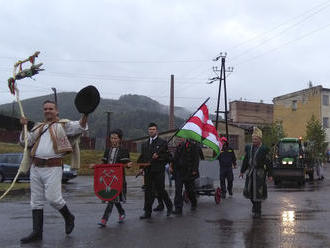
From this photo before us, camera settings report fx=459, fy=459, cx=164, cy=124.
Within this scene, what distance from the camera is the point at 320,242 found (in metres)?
6.64

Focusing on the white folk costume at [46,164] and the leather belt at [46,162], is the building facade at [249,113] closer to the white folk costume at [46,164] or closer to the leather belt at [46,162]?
the white folk costume at [46,164]

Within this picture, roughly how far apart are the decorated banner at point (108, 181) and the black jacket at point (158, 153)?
1.24 metres

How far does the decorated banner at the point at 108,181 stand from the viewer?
310 inches

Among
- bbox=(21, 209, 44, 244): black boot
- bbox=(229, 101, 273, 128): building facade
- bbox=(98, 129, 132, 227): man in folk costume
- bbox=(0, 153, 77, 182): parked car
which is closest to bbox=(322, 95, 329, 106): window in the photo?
bbox=(229, 101, 273, 128): building facade

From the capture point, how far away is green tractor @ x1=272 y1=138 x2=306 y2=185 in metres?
21.5

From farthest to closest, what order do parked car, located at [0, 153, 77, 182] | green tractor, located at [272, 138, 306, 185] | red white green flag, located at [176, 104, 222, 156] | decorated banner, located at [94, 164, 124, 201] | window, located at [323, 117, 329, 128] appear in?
window, located at [323, 117, 329, 128], parked car, located at [0, 153, 77, 182], green tractor, located at [272, 138, 306, 185], red white green flag, located at [176, 104, 222, 156], decorated banner, located at [94, 164, 124, 201]

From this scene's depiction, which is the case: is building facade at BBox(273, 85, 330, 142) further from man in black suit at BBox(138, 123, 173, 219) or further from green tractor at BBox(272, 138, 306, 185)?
man in black suit at BBox(138, 123, 173, 219)

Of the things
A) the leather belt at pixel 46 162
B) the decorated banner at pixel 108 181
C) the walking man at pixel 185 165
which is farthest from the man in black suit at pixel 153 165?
the leather belt at pixel 46 162

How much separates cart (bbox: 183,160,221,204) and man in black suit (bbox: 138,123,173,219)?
2.54 metres

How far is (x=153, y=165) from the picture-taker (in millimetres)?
9094

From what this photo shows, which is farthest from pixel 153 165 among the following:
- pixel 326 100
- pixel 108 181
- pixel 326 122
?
pixel 326 122

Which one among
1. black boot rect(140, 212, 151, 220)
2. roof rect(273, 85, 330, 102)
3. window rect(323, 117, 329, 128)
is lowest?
black boot rect(140, 212, 151, 220)

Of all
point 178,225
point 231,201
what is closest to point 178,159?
point 178,225

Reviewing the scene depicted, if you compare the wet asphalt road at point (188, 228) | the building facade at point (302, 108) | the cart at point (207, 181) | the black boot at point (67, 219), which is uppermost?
the building facade at point (302, 108)
